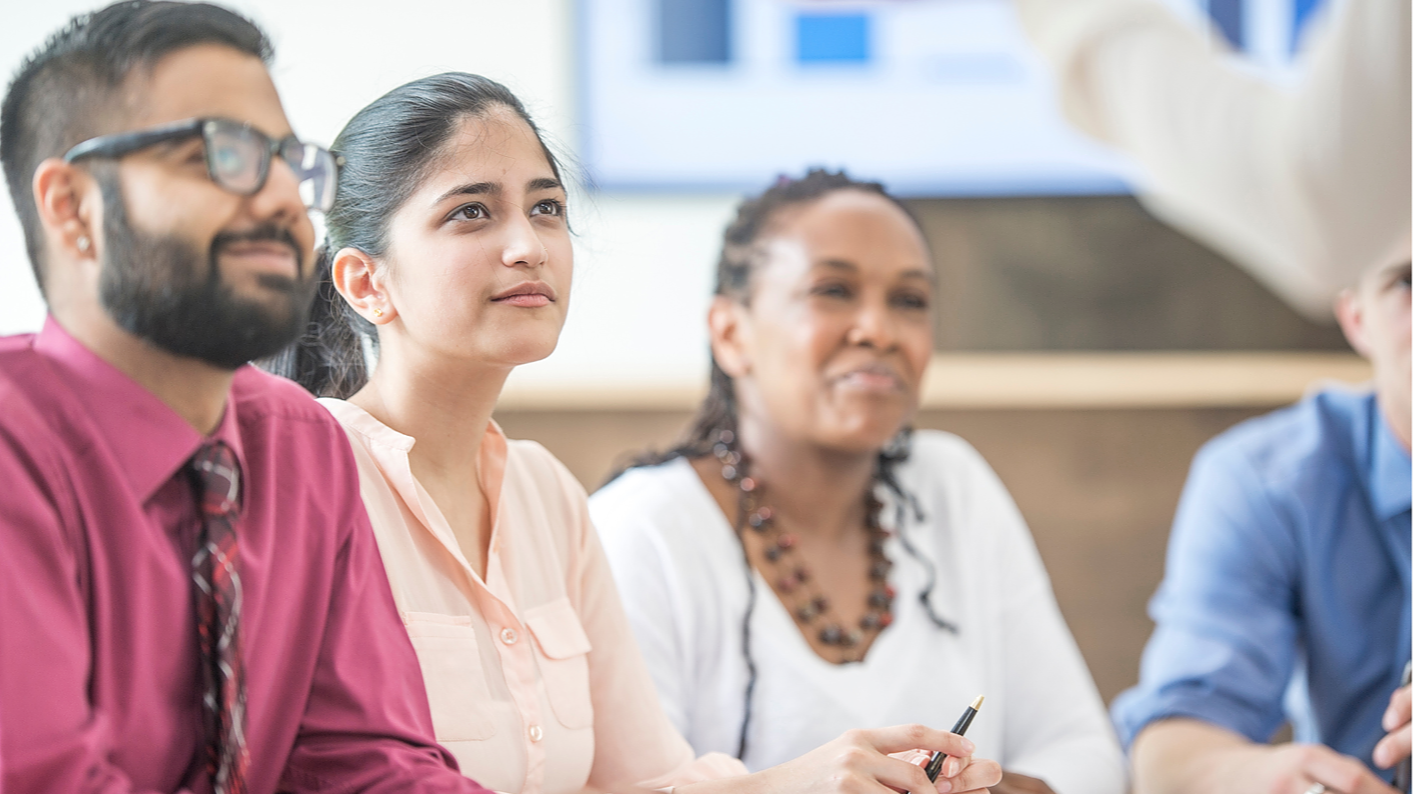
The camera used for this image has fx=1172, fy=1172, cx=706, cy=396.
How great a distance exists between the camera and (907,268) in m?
1.25

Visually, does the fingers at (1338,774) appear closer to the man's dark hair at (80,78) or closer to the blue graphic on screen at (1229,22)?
the man's dark hair at (80,78)

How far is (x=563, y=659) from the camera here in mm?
832

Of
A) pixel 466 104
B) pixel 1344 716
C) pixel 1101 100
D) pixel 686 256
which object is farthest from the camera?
pixel 686 256

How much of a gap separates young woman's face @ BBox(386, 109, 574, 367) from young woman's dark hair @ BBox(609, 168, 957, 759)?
1.88 feet

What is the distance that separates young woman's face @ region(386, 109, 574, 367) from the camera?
718mm

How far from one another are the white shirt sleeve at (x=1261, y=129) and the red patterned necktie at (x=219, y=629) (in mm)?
1046

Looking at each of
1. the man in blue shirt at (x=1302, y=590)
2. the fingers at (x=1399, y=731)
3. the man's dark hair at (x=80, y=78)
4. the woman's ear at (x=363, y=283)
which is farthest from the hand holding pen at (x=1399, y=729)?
the man's dark hair at (x=80, y=78)

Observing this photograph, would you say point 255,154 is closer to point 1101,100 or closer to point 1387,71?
point 1387,71

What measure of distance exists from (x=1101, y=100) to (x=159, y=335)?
1819 millimetres

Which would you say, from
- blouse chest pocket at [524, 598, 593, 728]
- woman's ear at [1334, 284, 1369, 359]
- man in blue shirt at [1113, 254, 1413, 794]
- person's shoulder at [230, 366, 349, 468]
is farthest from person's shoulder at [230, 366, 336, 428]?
woman's ear at [1334, 284, 1369, 359]

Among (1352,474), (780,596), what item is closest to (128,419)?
(780,596)

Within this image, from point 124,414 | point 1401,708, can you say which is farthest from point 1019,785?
point 124,414

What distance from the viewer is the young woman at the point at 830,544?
1.13m

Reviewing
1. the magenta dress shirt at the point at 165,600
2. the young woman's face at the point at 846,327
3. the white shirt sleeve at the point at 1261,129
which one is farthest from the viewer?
the young woman's face at the point at 846,327
